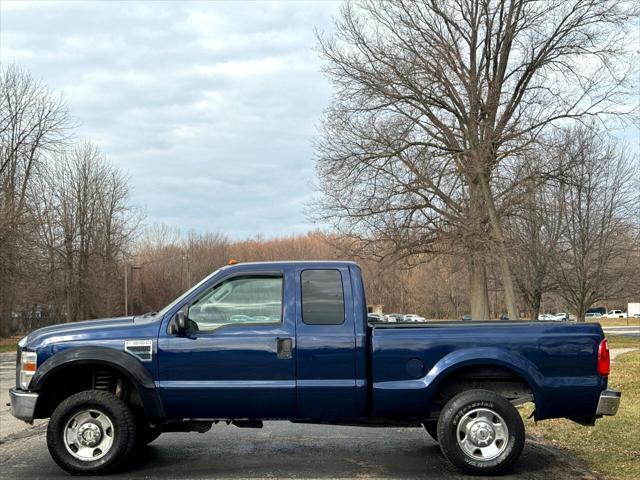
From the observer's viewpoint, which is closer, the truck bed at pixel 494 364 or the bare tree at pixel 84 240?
the truck bed at pixel 494 364

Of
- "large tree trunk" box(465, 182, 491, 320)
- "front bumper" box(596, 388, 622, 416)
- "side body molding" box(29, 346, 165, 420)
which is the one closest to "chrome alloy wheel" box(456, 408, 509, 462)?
"front bumper" box(596, 388, 622, 416)

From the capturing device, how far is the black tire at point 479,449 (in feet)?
21.7

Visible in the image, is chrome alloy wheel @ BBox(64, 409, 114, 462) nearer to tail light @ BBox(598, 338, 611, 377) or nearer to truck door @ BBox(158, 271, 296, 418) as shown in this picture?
truck door @ BBox(158, 271, 296, 418)

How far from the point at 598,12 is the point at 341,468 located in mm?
25552

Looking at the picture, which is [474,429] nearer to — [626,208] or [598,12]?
[598,12]

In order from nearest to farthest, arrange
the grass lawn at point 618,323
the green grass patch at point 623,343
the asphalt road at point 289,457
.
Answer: the asphalt road at point 289,457, the green grass patch at point 623,343, the grass lawn at point 618,323

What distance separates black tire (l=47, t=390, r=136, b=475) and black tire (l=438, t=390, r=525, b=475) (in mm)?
2947

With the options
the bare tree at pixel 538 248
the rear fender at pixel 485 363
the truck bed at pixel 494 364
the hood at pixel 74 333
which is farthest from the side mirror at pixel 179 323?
the bare tree at pixel 538 248

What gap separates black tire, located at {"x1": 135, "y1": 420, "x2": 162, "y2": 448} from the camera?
727 cm

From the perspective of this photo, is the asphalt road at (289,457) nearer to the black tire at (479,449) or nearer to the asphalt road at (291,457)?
the asphalt road at (291,457)

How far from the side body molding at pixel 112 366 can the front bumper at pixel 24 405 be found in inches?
4.1

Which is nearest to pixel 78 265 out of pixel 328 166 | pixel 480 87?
pixel 328 166

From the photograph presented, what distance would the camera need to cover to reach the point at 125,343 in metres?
6.71

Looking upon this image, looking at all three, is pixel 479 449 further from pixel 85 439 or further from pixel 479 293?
pixel 479 293
